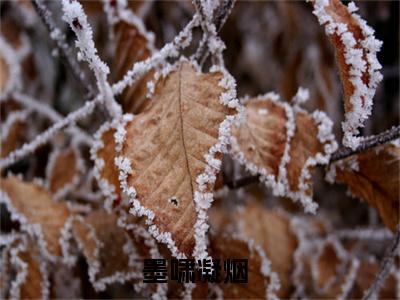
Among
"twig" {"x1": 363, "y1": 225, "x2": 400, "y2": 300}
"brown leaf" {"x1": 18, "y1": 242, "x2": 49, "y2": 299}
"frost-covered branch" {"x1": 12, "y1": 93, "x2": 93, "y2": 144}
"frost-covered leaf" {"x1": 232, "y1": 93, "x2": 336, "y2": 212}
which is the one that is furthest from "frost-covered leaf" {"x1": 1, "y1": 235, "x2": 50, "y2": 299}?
"twig" {"x1": 363, "y1": 225, "x2": 400, "y2": 300}

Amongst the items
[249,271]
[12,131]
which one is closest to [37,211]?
[12,131]

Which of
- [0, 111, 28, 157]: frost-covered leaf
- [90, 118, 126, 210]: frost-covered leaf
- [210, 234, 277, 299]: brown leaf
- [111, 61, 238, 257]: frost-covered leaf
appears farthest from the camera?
[0, 111, 28, 157]: frost-covered leaf

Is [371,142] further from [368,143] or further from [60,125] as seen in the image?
[60,125]

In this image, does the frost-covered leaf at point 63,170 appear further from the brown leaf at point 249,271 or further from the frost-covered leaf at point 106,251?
the brown leaf at point 249,271

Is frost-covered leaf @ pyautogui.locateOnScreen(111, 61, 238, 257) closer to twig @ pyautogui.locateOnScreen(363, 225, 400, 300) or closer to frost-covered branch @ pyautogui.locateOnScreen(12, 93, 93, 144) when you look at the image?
twig @ pyautogui.locateOnScreen(363, 225, 400, 300)

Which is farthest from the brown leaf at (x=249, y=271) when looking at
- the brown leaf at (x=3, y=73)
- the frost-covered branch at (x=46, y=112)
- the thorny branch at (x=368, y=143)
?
the brown leaf at (x=3, y=73)
